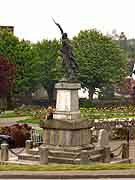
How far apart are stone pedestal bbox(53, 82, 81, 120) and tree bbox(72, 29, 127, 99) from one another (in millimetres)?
61656

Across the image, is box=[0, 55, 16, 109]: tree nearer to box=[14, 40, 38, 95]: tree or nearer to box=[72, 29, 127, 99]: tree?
box=[14, 40, 38, 95]: tree

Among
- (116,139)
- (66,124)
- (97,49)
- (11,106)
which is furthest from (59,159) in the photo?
(97,49)

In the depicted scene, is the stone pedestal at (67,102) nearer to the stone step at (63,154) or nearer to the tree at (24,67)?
the stone step at (63,154)

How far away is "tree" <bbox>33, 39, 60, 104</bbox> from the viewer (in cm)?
8912

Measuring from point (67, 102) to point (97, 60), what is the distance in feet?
212

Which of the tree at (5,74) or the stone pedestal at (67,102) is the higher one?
the tree at (5,74)

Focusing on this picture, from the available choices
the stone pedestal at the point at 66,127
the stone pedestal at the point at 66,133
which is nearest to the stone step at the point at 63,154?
the stone pedestal at the point at 66,127

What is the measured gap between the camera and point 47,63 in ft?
298

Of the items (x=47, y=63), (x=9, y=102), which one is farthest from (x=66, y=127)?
(x=47, y=63)

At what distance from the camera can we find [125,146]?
2645 centimetres

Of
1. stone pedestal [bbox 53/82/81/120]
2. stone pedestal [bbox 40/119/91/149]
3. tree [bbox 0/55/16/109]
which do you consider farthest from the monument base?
tree [bbox 0/55/16/109]

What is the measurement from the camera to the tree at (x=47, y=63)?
89.1 m

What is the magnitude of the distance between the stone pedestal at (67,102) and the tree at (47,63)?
62.9m

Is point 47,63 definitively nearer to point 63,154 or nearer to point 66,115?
point 66,115
